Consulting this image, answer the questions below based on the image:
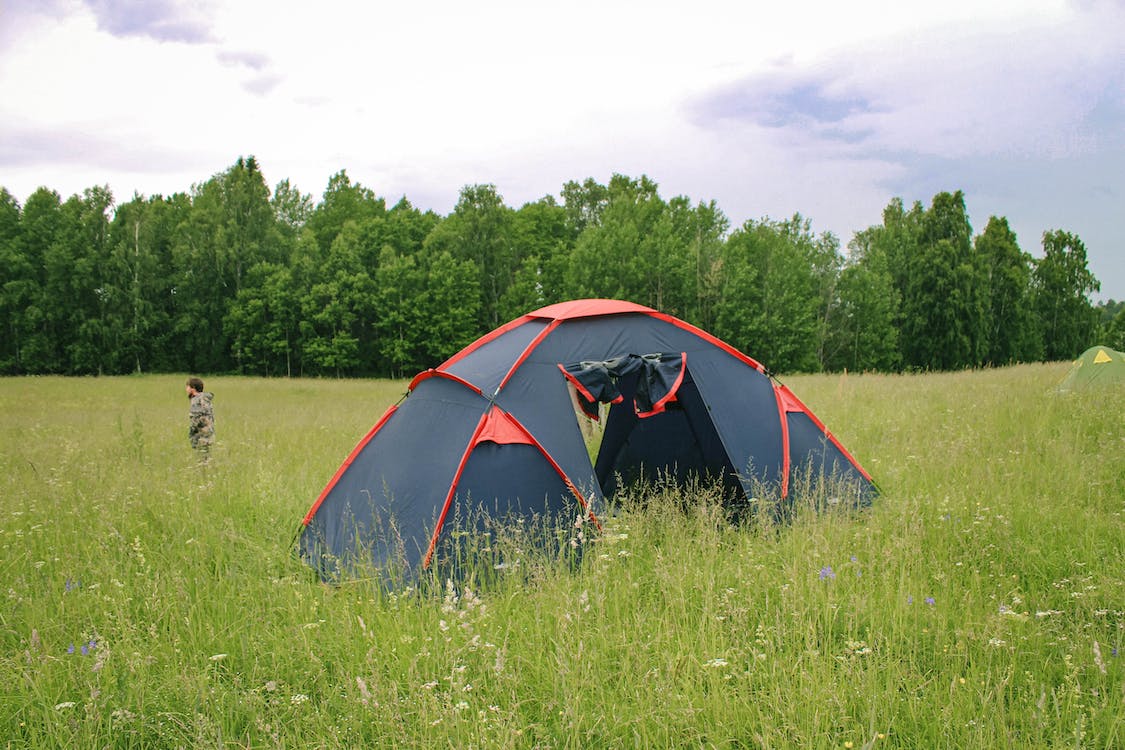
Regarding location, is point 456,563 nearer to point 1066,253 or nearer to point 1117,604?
point 1117,604

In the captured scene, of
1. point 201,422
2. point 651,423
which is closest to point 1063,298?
point 651,423

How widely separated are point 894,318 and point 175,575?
43.2 m

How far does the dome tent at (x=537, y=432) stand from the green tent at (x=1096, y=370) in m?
7.70

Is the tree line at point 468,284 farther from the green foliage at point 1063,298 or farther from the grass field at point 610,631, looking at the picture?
the grass field at point 610,631

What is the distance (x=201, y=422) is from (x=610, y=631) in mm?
7076

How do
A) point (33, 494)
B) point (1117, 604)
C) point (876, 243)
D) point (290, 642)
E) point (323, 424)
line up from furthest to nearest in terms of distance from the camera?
point (876, 243), point (323, 424), point (33, 494), point (1117, 604), point (290, 642)

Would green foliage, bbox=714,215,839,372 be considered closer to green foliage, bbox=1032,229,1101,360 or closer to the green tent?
green foliage, bbox=1032,229,1101,360

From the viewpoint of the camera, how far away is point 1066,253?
142 ft

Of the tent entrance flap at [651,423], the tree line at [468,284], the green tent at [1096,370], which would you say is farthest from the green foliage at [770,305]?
the tent entrance flap at [651,423]

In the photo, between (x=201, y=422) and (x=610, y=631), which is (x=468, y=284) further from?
(x=610, y=631)

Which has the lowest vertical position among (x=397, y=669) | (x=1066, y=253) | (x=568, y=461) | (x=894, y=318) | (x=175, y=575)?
(x=397, y=669)

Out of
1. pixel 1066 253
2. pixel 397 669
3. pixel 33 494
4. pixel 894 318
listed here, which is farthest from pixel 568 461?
pixel 1066 253

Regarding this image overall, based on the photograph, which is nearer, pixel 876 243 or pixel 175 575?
pixel 175 575

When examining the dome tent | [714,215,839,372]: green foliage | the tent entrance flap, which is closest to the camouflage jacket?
the dome tent
